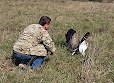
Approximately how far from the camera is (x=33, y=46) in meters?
7.02

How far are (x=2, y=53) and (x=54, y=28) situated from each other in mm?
4541

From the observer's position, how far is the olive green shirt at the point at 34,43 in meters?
6.96

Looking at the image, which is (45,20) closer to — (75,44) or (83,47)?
(83,47)

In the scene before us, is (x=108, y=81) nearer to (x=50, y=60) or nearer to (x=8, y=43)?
(x=50, y=60)

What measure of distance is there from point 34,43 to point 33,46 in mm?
79

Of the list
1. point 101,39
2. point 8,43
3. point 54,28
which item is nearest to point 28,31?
point 8,43

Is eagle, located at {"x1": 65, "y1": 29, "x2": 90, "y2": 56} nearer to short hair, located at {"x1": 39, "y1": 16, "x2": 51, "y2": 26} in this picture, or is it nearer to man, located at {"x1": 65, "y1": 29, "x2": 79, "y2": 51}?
man, located at {"x1": 65, "y1": 29, "x2": 79, "y2": 51}

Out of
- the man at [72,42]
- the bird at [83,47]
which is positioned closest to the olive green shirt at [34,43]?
the bird at [83,47]

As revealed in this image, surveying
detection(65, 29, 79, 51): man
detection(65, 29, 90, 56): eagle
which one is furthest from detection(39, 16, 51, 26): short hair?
detection(65, 29, 79, 51): man

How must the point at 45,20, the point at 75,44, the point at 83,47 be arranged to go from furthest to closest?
the point at 75,44 → the point at 83,47 → the point at 45,20

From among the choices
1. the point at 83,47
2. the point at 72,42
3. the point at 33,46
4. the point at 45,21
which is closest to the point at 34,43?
the point at 33,46

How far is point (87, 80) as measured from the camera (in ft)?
18.8

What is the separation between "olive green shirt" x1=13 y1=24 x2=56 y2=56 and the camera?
274 inches

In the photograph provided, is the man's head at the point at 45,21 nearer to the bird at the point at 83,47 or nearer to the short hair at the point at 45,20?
the short hair at the point at 45,20
